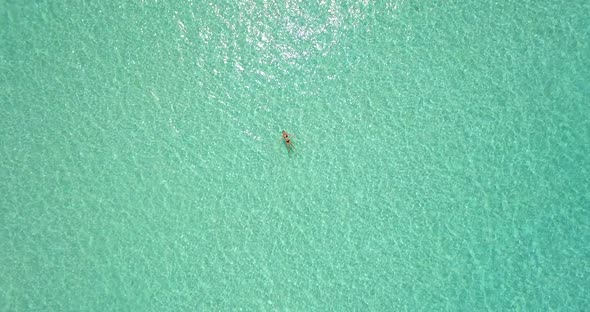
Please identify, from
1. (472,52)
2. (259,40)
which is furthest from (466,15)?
(259,40)

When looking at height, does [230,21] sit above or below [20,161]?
above

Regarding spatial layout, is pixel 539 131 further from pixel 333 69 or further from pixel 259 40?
pixel 259 40

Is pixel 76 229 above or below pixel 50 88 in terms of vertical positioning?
below

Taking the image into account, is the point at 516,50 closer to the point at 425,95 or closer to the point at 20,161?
the point at 425,95

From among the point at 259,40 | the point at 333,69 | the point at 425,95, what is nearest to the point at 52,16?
the point at 259,40

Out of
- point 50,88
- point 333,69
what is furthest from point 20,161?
point 333,69

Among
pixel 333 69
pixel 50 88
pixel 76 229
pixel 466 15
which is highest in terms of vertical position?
pixel 466 15
